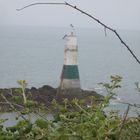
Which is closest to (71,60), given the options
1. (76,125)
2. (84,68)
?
(76,125)

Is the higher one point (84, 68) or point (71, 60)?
point (71, 60)

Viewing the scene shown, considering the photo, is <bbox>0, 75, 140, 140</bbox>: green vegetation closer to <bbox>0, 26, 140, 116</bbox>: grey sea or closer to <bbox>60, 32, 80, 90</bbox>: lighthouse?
<bbox>0, 26, 140, 116</bbox>: grey sea

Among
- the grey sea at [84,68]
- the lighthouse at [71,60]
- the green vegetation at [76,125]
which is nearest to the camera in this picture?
the green vegetation at [76,125]

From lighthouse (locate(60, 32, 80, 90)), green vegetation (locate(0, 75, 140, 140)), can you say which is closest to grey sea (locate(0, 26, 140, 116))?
green vegetation (locate(0, 75, 140, 140))

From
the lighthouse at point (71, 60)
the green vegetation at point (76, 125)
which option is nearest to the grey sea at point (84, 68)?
the green vegetation at point (76, 125)

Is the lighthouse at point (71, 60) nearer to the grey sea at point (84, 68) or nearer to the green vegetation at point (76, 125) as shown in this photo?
the grey sea at point (84, 68)

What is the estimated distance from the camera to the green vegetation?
1.44 metres

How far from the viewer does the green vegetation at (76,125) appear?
1.44 metres

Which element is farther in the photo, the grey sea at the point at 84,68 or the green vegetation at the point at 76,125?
the grey sea at the point at 84,68

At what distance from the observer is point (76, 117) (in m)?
1.59

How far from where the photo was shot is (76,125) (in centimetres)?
150

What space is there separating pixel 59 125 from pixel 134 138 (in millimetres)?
235

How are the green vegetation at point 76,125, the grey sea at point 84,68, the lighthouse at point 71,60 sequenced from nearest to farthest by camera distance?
the green vegetation at point 76,125 < the lighthouse at point 71,60 < the grey sea at point 84,68

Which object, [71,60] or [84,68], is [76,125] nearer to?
[71,60]
